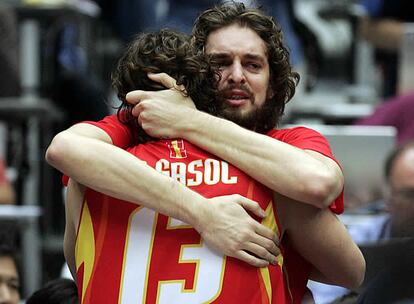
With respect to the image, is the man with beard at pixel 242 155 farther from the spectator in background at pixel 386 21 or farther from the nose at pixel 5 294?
the spectator in background at pixel 386 21

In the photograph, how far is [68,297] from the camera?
4207 millimetres

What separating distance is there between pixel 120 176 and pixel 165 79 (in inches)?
14.5

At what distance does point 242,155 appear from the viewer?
362 cm

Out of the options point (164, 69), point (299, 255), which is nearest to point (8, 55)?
point (164, 69)

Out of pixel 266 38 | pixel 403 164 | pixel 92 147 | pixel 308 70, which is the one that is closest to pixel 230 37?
pixel 266 38

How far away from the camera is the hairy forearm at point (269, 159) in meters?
3.54

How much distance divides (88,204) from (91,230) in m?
0.09

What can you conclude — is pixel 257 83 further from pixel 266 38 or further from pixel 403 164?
pixel 403 164

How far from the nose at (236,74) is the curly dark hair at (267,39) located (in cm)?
12

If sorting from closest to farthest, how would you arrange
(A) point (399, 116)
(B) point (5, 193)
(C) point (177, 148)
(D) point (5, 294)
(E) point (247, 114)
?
(C) point (177, 148) → (E) point (247, 114) → (D) point (5, 294) → (B) point (5, 193) → (A) point (399, 116)

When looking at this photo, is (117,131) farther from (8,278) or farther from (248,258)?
(8,278)

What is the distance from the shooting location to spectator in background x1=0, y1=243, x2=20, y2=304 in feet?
16.2

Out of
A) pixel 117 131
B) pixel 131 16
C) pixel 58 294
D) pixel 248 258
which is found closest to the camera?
pixel 248 258

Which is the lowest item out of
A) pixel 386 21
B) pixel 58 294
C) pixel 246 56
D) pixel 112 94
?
pixel 112 94
